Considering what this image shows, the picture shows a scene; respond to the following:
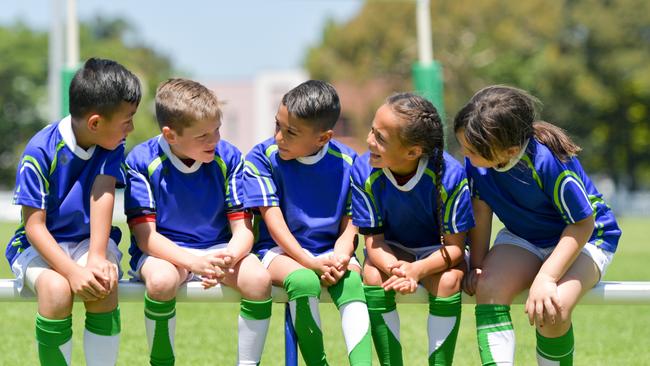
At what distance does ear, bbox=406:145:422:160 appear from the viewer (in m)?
3.28

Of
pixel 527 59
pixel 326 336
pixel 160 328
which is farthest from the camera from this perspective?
pixel 527 59

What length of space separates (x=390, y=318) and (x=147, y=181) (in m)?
1.02

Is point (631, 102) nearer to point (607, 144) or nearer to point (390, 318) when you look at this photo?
point (607, 144)

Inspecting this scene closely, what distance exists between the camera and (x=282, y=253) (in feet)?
11.3

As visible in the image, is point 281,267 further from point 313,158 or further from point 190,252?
point 313,158

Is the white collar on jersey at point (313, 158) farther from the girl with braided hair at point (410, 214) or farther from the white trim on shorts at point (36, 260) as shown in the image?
the white trim on shorts at point (36, 260)

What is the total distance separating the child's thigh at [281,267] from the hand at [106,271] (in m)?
0.55

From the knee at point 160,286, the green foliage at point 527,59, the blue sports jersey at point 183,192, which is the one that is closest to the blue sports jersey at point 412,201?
the blue sports jersey at point 183,192

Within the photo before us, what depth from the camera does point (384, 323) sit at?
3.27 metres

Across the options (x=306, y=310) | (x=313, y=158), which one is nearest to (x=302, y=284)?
(x=306, y=310)

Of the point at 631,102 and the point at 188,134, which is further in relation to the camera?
the point at 631,102

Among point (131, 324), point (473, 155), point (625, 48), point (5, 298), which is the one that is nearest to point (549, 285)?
point (473, 155)

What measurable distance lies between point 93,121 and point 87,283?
1.88 feet

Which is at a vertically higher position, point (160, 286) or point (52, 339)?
point (160, 286)
